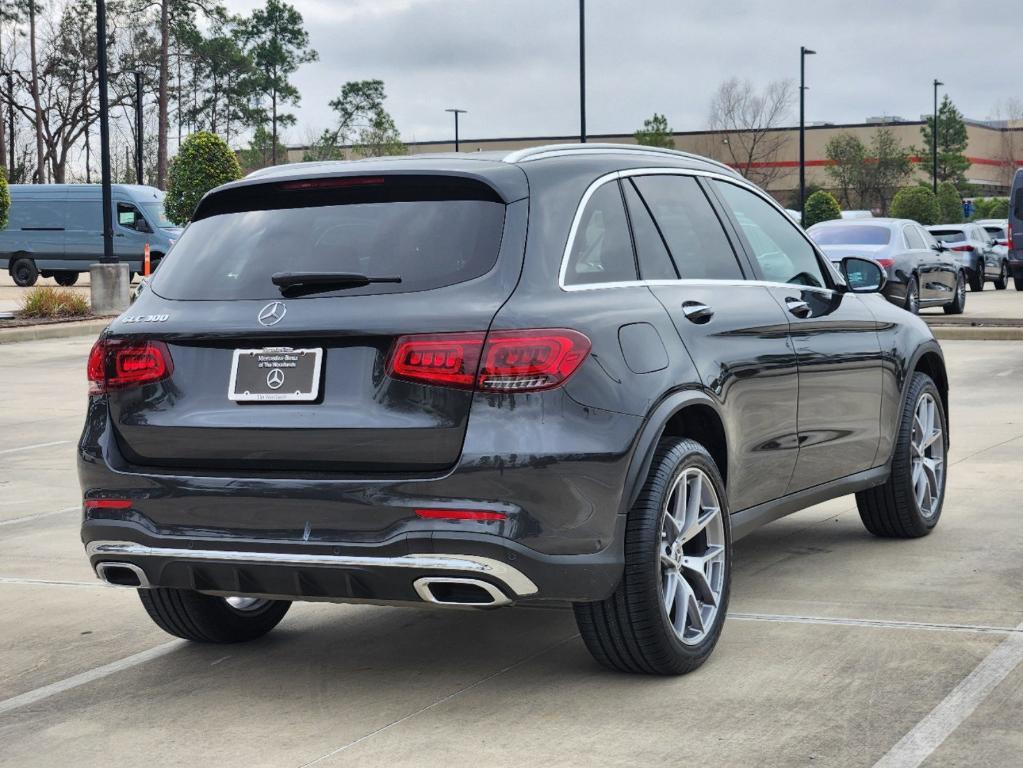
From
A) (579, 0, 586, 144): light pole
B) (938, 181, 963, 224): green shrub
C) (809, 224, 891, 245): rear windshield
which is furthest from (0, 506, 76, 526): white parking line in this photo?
(938, 181, 963, 224): green shrub

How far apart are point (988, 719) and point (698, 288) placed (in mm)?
1739

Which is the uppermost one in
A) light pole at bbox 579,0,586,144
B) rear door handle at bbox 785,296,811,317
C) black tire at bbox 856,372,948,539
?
light pole at bbox 579,0,586,144

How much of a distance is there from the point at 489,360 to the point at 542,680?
118cm

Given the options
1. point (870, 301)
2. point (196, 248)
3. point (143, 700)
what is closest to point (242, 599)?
point (143, 700)

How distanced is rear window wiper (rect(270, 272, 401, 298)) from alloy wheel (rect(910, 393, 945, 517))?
3299mm

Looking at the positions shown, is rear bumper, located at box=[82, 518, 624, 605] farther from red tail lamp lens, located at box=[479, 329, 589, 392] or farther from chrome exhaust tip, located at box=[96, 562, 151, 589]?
red tail lamp lens, located at box=[479, 329, 589, 392]

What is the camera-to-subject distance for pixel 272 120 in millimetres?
84312

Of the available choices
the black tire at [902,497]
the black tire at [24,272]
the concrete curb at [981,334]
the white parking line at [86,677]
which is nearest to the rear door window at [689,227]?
the black tire at [902,497]

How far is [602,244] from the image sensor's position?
508 cm

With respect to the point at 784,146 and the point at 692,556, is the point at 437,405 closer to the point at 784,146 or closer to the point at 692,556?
the point at 692,556

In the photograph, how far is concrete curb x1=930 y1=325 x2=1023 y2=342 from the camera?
1998 cm

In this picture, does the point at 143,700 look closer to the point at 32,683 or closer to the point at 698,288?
the point at 32,683

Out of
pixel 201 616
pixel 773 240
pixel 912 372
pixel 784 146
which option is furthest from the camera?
pixel 784 146

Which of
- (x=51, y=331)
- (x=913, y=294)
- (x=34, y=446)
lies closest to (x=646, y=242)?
(x=34, y=446)
